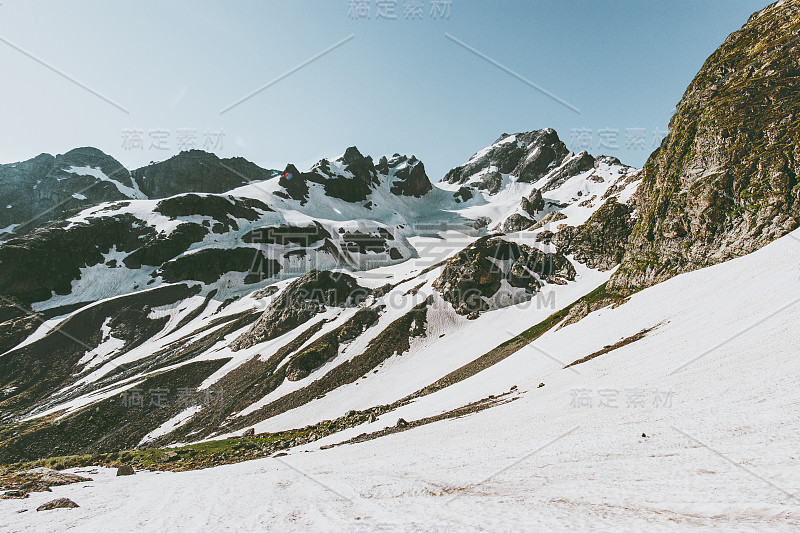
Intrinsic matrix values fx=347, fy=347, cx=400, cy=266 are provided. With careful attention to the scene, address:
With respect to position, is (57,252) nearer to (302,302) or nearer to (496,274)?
(302,302)

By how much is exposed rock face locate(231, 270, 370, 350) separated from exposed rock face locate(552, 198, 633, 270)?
192 feet

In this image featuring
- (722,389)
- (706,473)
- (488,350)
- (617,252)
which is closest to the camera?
(706,473)

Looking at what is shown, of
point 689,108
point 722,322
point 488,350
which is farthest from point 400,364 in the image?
point 689,108

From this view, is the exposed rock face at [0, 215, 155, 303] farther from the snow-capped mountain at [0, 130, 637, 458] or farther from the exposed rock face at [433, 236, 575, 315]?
the exposed rock face at [433, 236, 575, 315]

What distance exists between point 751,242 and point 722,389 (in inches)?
1710

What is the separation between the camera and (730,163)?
55500mm

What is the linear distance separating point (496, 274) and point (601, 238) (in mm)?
28556

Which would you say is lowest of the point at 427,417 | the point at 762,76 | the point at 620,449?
the point at 427,417

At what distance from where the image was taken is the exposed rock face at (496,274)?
86.2m

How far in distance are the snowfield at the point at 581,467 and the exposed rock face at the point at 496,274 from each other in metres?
52.3

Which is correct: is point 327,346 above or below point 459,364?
above

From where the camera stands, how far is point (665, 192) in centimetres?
6569

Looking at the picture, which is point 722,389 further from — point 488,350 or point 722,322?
point 488,350

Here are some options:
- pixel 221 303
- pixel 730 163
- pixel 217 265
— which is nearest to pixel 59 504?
pixel 730 163
